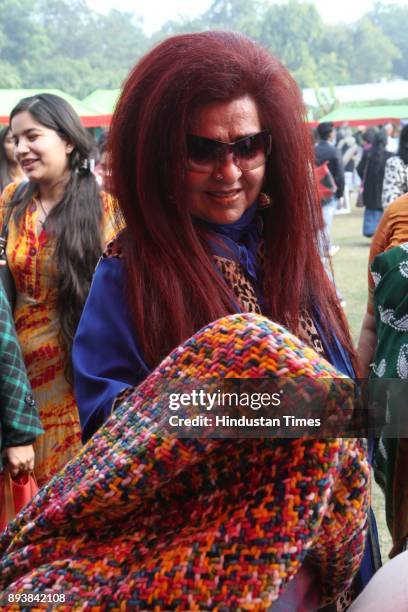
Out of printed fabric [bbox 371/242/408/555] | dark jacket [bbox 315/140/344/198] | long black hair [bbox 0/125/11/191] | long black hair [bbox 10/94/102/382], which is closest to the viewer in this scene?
printed fabric [bbox 371/242/408/555]

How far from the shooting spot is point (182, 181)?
1.56 metres

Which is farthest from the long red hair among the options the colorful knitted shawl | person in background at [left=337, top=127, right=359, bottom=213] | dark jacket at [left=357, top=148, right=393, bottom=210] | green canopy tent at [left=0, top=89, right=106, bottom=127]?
person in background at [left=337, top=127, right=359, bottom=213]

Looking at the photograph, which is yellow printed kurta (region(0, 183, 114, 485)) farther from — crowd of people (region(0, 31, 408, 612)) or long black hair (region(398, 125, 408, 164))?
long black hair (region(398, 125, 408, 164))

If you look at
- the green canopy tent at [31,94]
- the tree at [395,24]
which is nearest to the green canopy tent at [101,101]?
the green canopy tent at [31,94]

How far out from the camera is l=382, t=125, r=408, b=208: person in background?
23.0 ft

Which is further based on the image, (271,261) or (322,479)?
(271,261)

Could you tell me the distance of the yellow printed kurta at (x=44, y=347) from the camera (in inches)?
143

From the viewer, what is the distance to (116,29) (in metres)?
79.7

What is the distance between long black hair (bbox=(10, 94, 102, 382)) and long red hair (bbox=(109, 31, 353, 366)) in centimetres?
195

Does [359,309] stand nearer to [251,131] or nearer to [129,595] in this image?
[251,131]

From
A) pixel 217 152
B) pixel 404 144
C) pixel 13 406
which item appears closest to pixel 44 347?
pixel 13 406

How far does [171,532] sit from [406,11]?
339ft

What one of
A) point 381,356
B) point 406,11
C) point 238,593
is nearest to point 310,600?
point 238,593

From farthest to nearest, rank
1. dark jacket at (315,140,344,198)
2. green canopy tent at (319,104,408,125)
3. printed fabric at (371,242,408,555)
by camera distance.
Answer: green canopy tent at (319,104,408,125)
dark jacket at (315,140,344,198)
printed fabric at (371,242,408,555)
